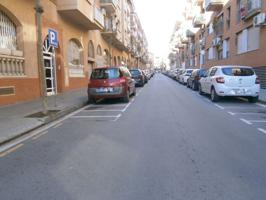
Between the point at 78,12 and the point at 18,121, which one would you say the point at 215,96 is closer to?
the point at 18,121

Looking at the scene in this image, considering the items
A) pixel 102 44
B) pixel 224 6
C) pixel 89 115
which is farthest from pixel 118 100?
pixel 224 6

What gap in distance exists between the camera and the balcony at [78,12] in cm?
1820

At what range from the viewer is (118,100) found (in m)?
15.4

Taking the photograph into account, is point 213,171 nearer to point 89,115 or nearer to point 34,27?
point 89,115

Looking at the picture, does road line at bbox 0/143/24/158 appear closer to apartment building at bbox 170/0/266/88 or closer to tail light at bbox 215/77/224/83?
tail light at bbox 215/77/224/83

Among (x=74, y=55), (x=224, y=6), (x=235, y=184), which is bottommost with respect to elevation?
(x=235, y=184)

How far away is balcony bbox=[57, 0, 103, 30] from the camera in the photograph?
59.7ft

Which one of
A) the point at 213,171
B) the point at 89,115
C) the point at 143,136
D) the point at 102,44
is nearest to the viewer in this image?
the point at 213,171

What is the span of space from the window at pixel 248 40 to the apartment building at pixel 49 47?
11879mm

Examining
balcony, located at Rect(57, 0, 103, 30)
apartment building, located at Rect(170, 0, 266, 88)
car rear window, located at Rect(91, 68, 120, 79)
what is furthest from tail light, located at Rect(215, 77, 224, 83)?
balcony, located at Rect(57, 0, 103, 30)

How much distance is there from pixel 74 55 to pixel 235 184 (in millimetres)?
19840

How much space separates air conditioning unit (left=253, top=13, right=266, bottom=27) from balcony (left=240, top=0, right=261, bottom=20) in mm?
706

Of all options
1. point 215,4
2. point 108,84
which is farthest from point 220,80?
point 215,4

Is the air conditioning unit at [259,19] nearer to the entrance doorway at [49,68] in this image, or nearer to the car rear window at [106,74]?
the car rear window at [106,74]
